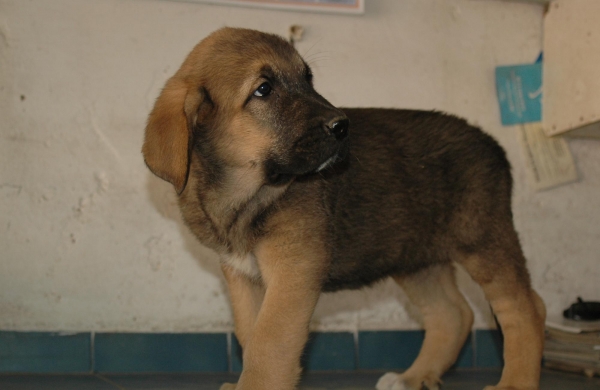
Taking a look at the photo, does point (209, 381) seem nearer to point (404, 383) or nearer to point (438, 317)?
point (404, 383)

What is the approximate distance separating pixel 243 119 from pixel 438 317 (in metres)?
1.50

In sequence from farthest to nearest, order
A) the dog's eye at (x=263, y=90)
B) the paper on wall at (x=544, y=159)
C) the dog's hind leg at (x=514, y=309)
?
1. the paper on wall at (x=544, y=159)
2. the dog's hind leg at (x=514, y=309)
3. the dog's eye at (x=263, y=90)

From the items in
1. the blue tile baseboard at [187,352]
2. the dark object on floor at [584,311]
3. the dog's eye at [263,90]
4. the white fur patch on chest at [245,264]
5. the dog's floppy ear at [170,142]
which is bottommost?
the blue tile baseboard at [187,352]

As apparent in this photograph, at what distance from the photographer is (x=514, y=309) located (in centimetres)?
278

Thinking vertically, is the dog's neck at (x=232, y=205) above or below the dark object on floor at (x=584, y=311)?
above

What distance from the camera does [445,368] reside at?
3.11 metres

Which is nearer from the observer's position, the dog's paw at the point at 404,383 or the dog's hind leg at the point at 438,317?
the dog's paw at the point at 404,383

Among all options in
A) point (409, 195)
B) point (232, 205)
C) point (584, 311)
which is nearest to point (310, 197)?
point (232, 205)

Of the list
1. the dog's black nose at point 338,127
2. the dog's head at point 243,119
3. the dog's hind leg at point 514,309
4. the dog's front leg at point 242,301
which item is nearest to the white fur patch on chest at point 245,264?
the dog's front leg at point 242,301

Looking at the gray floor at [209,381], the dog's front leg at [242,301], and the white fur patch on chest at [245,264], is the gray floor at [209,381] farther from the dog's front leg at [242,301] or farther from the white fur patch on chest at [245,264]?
the white fur patch on chest at [245,264]

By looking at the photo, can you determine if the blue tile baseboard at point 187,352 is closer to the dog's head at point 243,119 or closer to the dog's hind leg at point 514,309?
the dog's hind leg at point 514,309

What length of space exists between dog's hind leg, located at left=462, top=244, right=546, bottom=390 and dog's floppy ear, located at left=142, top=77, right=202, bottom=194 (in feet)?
4.42

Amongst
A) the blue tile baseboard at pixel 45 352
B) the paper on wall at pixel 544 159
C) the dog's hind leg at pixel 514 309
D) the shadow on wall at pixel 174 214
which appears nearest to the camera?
the dog's hind leg at pixel 514 309

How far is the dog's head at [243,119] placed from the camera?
2.26 metres
